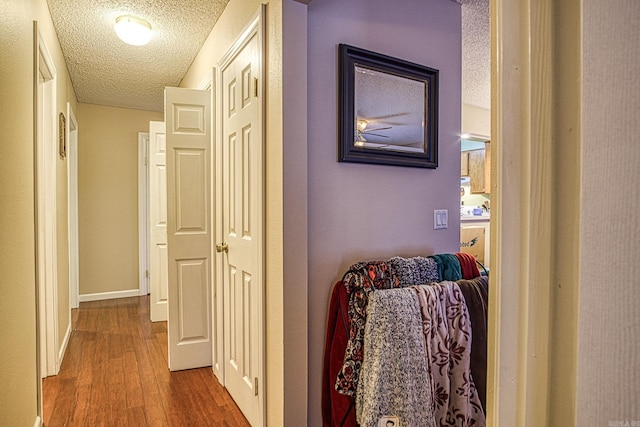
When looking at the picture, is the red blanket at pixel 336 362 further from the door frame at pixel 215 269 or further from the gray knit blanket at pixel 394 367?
the door frame at pixel 215 269

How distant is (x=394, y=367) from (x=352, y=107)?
122 cm

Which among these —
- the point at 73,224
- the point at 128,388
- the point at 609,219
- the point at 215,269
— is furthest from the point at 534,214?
the point at 73,224

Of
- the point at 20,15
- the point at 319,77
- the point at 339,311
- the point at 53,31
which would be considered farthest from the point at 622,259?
the point at 53,31

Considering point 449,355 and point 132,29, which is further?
point 132,29

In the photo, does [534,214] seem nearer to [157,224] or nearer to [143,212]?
[157,224]

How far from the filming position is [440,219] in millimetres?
2141

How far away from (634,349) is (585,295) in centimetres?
5

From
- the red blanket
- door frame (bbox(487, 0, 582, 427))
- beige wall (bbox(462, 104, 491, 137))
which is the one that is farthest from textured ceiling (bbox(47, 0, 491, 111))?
door frame (bbox(487, 0, 582, 427))

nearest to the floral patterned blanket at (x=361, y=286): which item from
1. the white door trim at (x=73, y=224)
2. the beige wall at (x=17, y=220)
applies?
the beige wall at (x=17, y=220)

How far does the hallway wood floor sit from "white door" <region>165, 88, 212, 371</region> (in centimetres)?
23

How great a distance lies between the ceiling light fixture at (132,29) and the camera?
8.19ft

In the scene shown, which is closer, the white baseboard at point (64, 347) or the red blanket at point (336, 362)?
the red blanket at point (336, 362)

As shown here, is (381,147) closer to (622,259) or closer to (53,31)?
(622,259)

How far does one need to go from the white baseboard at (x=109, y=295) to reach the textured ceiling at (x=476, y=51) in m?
4.92
